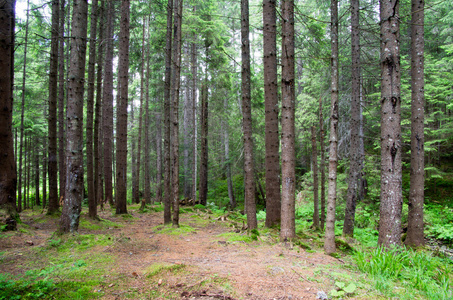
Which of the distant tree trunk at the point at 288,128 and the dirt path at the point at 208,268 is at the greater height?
the distant tree trunk at the point at 288,128

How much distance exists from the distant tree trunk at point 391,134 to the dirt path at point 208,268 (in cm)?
151

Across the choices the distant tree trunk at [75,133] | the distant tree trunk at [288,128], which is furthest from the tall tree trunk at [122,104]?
the distant tree trunk at [288,128]

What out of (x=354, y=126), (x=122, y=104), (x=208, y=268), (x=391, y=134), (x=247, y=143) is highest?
(x=122, y=104)

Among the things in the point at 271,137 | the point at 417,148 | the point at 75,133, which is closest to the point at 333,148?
the point at 271,137

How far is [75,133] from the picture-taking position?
5625 millimetres

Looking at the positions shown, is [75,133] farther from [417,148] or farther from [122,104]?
[417,148]

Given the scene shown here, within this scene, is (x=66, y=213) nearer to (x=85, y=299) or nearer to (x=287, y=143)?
(x=85, y=299)

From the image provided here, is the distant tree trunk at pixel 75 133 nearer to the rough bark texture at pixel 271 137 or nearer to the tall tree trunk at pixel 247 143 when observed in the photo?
the tall tree trunk at pixel 247 143

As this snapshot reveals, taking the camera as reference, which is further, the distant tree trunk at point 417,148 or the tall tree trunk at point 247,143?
the distant tree trunk at point 417,148

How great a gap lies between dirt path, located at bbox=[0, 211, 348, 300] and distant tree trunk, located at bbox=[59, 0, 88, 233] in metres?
0.96

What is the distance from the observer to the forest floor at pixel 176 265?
3.46 meters

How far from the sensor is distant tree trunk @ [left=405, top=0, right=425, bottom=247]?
25.1ft

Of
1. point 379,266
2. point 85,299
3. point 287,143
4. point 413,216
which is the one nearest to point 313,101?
point 413,216

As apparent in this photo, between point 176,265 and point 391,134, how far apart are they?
17.4 ft
